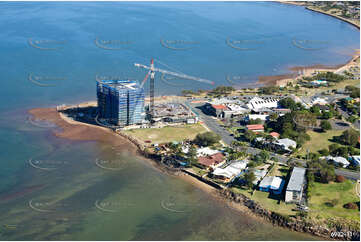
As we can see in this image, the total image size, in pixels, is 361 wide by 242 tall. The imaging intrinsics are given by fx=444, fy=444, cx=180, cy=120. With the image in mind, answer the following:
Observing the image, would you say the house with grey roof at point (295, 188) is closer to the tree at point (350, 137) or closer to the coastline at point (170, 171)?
the coastline at point (170, 171)

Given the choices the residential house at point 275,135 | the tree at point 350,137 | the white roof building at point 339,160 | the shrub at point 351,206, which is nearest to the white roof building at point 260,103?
the residential house at point 275,135

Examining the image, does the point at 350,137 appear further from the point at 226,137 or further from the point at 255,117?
the point at 226,137

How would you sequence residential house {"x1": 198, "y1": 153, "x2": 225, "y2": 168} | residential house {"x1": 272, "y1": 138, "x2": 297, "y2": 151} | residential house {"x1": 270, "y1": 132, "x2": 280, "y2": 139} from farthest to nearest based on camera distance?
1. residential house {"x1": 270, "y1": 132, "x2": 280, "y2": 139}
2. residential house {"x1": 272, "y1": 138, "x2": 297, "y2": 151}
3. residential house {"x1": 198, "y1": 153, "x2": 225, "y2": 168}

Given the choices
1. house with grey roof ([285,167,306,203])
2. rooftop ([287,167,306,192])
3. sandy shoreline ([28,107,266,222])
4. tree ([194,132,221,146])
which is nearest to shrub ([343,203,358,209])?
house with grey roof ([285,167,306,203])

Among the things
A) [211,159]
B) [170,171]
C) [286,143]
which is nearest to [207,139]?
[211,159]

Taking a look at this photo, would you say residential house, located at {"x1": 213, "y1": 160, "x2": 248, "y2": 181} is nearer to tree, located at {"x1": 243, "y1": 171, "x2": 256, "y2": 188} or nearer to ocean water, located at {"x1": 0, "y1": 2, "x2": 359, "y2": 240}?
tree, located at {"x1": 243, "y1": 171, "x2": 256, "y2": 188}
